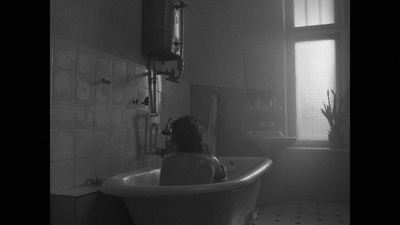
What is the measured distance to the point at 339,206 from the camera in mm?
3324

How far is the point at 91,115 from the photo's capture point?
6.51 feet

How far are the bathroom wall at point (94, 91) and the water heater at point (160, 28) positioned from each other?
2.2 inches

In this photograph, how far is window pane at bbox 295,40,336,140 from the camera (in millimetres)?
3791

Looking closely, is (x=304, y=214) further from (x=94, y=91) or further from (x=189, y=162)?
(x=94, y=91)

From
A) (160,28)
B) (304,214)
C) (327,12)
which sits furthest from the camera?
(327,12)

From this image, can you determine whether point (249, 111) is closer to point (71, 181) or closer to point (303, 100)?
point (303, 100)

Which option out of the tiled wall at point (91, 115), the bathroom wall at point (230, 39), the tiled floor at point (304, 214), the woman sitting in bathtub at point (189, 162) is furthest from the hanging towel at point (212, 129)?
the woman sitting in bathtub at point (189, 162)

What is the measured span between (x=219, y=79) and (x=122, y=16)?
1649 mm

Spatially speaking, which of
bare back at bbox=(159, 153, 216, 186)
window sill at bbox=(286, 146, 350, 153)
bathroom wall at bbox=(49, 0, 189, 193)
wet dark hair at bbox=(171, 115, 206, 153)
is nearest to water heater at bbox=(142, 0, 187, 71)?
bathroom wall at bbox=(49, 0, 189, 193)

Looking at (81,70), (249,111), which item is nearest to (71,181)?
(81,70)

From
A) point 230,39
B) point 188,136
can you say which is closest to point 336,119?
point 230,39

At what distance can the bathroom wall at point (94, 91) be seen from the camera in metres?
1.72

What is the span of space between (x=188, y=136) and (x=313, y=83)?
8.04 feet

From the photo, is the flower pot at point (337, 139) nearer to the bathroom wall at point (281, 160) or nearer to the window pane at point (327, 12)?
the bathroom wall at point (281, 160)
